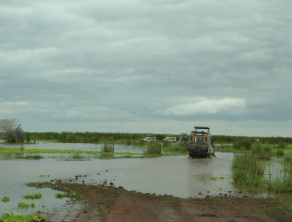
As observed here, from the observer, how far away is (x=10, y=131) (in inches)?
2190

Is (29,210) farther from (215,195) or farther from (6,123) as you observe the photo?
(6,123)

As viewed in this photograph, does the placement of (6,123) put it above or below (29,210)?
above

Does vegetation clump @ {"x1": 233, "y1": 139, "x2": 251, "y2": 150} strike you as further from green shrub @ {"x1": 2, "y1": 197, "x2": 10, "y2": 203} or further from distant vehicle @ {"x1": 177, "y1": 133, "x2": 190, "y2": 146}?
green shrub @ {"x1": 2, "y1": 197, "x2": 10, "y2": 203}

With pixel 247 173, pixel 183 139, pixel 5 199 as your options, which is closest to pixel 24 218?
pixel 5 199

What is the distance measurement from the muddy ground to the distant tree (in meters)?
45.7

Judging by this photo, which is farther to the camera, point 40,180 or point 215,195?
point 40,180

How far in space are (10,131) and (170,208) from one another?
1986 inches

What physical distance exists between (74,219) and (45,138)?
75.3 m

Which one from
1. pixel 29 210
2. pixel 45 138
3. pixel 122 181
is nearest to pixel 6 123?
pixel 45 138

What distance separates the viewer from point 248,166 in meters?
19.0

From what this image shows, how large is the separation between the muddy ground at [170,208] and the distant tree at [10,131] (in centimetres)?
4570

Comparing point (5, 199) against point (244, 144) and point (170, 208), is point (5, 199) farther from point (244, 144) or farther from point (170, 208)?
Result: point (244, 144)

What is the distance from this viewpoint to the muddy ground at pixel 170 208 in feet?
29.9

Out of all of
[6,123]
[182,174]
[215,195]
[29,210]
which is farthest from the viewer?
[6,123]
